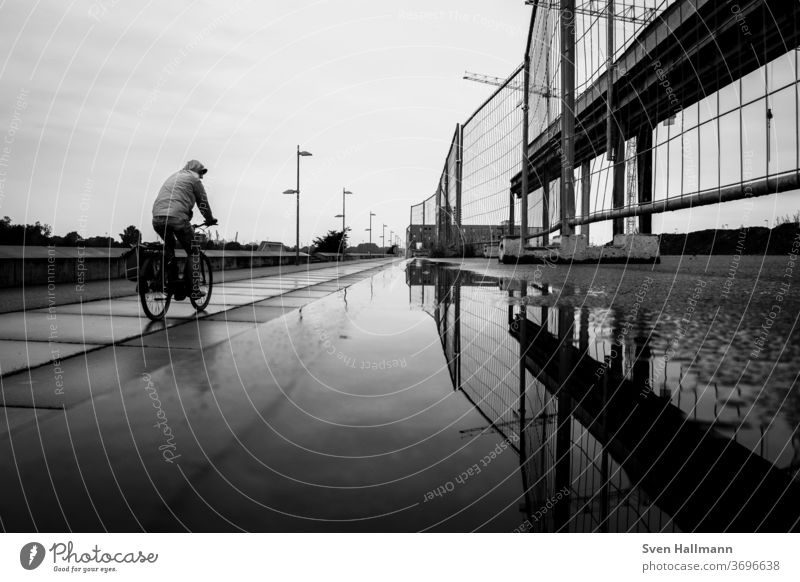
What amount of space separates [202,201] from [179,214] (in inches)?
15.8

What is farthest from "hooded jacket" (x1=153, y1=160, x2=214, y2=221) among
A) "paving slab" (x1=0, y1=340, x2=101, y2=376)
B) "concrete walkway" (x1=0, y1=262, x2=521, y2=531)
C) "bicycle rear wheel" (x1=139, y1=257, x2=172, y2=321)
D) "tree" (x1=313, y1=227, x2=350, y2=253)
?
"tree" (x1=313, y1=227, x2=350, y2=253)

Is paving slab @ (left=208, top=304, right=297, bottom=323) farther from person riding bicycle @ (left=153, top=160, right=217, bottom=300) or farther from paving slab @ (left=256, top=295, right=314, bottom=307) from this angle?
person riding bicycle @ (left=153, top=160, right=217, bottom=300)

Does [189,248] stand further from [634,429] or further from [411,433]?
[634,429]

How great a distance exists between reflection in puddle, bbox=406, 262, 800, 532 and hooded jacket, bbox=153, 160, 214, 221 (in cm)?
338

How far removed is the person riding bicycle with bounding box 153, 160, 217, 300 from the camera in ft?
17.5

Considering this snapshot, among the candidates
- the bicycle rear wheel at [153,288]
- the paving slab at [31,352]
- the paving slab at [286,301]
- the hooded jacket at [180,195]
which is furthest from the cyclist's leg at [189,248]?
the paving slab at [31,352]

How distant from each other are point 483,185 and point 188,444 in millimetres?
17976

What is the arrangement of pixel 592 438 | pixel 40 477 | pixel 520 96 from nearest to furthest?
pixel 40 477
pixel 592 438
pixel 520 96

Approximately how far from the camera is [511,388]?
227 centimetres

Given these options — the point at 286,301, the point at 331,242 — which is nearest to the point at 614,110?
the point at 286,301

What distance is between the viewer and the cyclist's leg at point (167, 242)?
17.3 feet

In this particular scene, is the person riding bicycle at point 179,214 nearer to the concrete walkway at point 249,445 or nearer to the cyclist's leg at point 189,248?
the cyclist's leg at point 189,248
